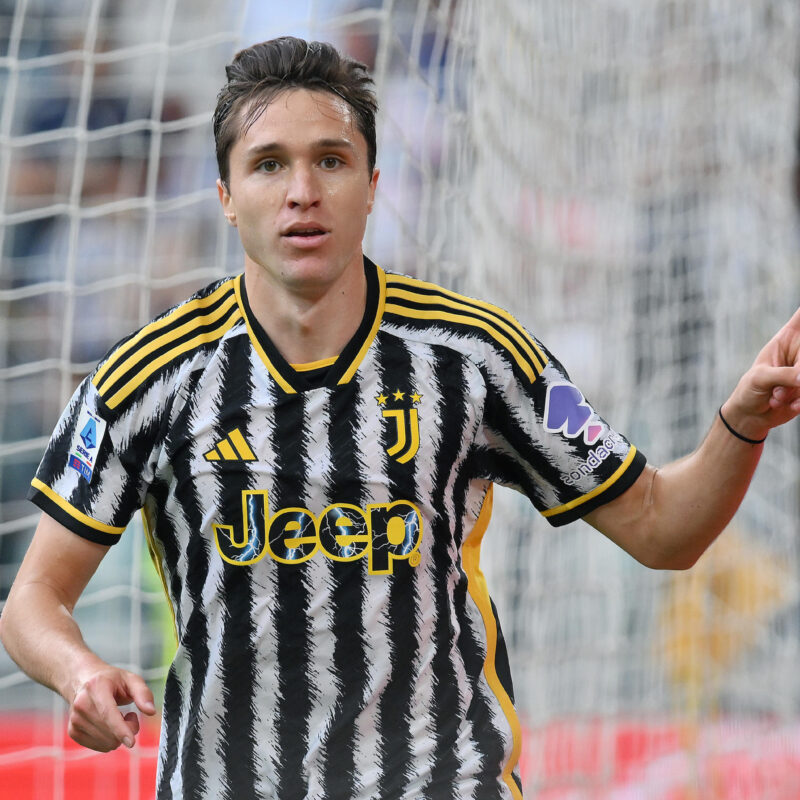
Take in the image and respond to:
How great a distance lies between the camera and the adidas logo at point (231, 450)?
1.80 m

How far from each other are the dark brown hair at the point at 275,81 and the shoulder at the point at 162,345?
20 centimetres

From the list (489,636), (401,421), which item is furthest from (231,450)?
(489,636)

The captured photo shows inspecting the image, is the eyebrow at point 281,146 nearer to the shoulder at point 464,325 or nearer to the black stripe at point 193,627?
the shoulder at point 464,325

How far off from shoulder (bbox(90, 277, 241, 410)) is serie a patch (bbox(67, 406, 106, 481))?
4 cm

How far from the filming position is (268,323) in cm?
187

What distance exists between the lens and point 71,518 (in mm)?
1799

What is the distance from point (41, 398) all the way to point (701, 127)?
2749 millimetres

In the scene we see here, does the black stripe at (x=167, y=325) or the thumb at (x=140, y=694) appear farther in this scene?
the black stripe at (x=167, y=325)

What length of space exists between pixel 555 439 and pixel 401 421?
0.24m

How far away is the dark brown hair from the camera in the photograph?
1.82 metres

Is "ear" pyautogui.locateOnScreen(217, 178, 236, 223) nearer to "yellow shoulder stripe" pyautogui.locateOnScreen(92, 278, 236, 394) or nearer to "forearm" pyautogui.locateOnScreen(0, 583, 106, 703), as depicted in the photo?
"yellow shoulder stripe" pyautogui.locateOnScreen(92, 278, 236, 394)

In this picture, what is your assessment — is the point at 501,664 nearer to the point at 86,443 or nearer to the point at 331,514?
the point at 331,514

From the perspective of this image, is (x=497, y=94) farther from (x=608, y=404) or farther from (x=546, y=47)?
(x=608, y=404)

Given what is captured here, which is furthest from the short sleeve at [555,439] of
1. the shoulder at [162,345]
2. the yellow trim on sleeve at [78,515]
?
the yellow trim on sleeve at [78,515]
